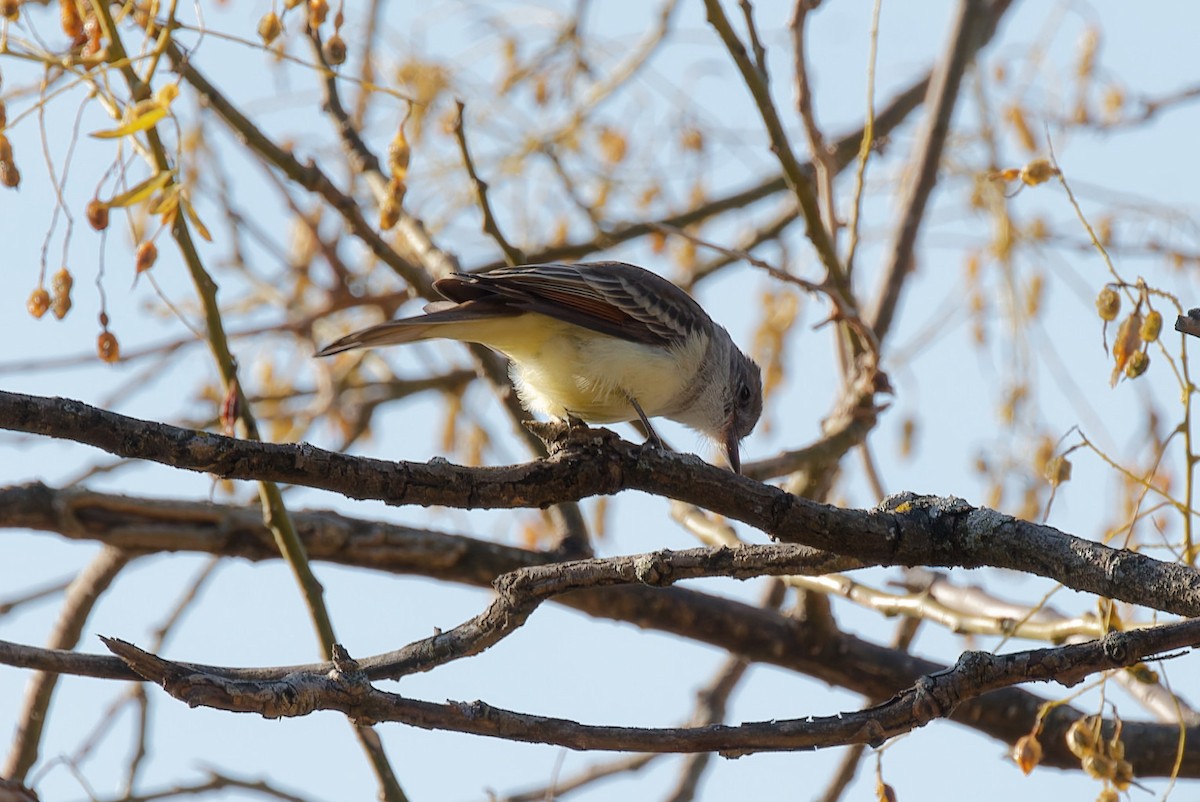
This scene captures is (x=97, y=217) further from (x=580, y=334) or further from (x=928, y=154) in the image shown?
(x=928, y=154)

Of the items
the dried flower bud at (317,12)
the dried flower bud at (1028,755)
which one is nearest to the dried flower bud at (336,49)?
the dried flower bud at (317,12)

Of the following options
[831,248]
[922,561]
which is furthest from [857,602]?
[922,561]

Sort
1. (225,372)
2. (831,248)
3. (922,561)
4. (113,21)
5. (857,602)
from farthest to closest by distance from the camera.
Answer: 1. (831,248)
2. (857,602)
3. (225,372)
4. (113,21)
5. (922,561)

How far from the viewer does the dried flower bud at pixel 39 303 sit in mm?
3787

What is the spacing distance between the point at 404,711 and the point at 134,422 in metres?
0.76

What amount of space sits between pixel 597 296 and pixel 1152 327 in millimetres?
2316

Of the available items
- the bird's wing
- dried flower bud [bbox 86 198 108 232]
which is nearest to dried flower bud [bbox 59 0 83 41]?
dried flower bud [bbox 86 198 108 232]

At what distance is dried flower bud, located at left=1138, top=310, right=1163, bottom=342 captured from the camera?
3.42m

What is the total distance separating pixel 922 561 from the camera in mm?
3211

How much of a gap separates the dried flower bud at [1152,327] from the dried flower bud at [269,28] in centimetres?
249

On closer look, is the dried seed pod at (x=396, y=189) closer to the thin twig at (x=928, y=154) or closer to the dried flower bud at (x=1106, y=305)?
the dried flower bud at (x=1106, y=305)

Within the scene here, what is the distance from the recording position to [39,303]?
3805 mm

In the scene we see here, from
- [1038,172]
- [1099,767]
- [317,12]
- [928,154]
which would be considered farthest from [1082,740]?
[928,154]

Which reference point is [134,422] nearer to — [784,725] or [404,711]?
[404,711]
